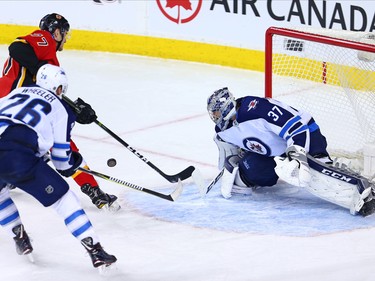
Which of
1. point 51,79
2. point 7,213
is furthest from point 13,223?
point 51,79

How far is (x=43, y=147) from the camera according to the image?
3.67 meters

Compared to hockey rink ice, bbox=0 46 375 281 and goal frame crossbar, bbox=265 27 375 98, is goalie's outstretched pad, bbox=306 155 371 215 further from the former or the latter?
goal frame crossbar, bbox=265 27 375 98

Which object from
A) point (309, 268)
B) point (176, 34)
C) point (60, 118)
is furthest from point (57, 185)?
point (176, 34)

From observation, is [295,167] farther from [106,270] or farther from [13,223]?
[13,223]

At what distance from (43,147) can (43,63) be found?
3.21ft

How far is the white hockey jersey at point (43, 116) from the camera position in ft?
11.9

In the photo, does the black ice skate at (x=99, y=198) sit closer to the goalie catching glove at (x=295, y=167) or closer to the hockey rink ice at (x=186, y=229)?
the hockey rink ice at (x=186, y=229)

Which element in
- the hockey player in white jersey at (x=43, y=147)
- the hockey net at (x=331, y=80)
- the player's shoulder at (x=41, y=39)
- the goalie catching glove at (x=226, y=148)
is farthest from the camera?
the hockey net at (x=331, y=80)

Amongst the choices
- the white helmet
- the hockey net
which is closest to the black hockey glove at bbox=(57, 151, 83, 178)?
the white helmet

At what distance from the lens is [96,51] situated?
765 cm

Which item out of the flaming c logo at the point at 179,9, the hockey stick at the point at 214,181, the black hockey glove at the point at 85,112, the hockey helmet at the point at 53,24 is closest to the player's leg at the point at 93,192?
the black hockey glove at the point at 85,112

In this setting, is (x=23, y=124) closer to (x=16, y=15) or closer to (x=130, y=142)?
(x=130, y=142)

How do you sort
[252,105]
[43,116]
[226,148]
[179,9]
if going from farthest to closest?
[179,9]
[226,148]
[252,105]
[43,116]

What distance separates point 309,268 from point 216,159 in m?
1.60
